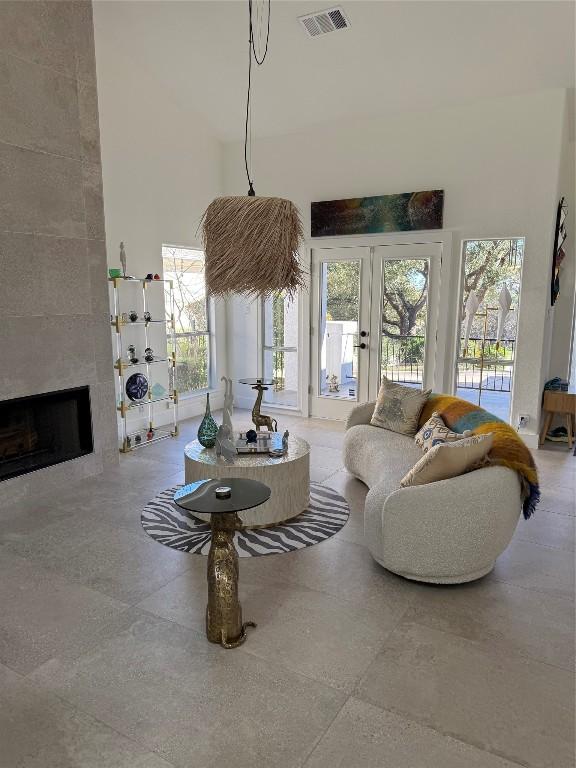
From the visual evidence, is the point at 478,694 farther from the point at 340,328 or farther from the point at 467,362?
the point at 340,328

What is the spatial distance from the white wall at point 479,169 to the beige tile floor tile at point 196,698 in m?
4.25

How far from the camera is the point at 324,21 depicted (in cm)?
436

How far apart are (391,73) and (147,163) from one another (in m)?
2.64

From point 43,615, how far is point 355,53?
494 centimetres

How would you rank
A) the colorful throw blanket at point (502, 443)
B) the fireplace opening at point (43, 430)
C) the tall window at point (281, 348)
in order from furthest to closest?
the tall window at point (281, 348)
the fireplace opening at point (43, 430)
the colorful throw blanket at point (502, 443)

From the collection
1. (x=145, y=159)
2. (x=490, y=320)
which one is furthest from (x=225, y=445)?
(x=145, y=159)

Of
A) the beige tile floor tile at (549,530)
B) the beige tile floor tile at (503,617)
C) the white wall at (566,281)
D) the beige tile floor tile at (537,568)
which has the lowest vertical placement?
the beige tile floor tile at (503,617)

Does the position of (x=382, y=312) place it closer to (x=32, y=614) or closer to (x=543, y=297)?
(x=543, y=297)

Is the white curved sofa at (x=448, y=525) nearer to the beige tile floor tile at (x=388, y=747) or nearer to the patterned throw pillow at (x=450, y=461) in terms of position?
the patterned throw pillow at (x=450, y=461)

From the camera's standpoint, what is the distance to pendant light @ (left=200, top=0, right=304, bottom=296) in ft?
9.34

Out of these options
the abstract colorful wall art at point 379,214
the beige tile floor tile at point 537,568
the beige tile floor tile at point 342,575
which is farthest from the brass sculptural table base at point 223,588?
the abstract colorful wall art at point 379,214

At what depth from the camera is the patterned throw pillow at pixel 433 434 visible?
3.69 metres

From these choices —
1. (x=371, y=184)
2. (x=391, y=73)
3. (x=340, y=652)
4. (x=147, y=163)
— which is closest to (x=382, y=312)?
(x=371, y=184)

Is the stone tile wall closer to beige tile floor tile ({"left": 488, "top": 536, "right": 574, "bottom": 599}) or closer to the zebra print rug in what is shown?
the zebra print rug
